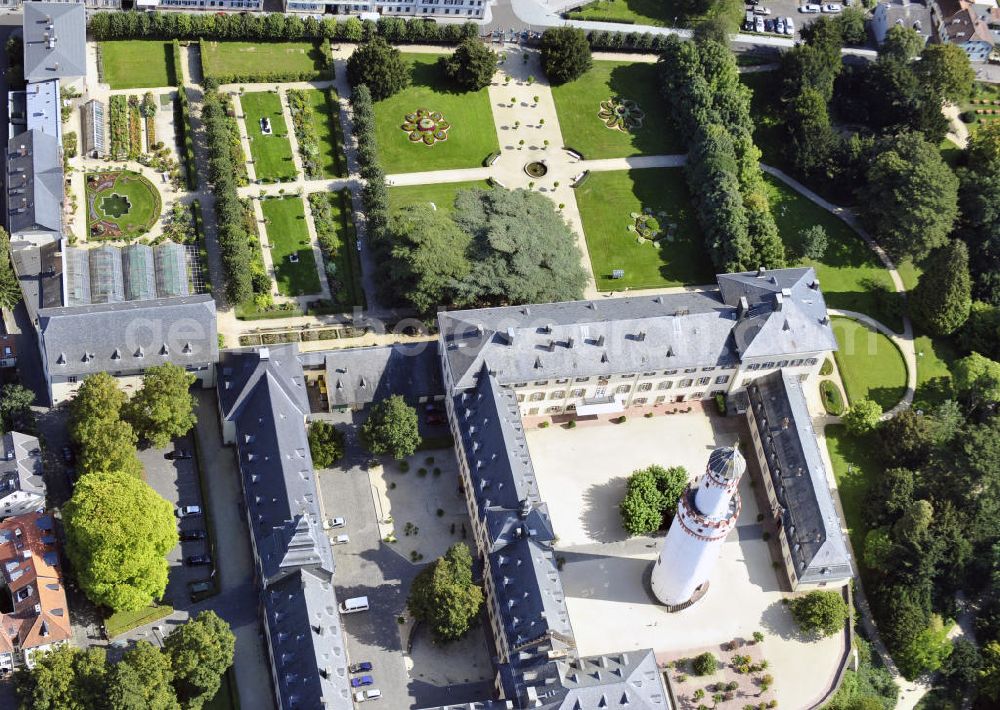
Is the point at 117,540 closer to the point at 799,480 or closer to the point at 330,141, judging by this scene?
the point at 330,141

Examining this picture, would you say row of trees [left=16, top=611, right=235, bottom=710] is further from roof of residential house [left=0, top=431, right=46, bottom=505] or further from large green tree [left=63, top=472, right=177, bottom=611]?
roof of residential house [left=0, top=431, right=46, bottom=505]

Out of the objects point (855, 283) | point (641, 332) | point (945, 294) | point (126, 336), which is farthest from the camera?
point (855, 283)

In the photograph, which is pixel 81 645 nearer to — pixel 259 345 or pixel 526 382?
pixel 259 345

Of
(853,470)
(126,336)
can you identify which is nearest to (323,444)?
(126,336)

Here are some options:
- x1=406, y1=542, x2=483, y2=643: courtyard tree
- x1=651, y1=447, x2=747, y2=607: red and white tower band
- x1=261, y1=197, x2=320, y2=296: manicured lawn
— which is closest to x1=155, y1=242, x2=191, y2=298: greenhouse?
x1=261, y1=197, x2=320, y2=296: manicured lawn

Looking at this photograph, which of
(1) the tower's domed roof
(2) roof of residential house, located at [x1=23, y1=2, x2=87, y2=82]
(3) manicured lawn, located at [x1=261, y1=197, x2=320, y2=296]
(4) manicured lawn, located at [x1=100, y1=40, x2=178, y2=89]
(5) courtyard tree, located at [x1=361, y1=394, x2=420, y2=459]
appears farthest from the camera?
(4) manicured lawn, located at [x1=100, y1=40, x2=178, y2=89]

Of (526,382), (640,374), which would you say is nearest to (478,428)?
(526,382)

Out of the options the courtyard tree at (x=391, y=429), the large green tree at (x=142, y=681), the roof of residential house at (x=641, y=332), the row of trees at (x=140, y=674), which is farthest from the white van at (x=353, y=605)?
the roof of residential house at (x=641, y=332)
